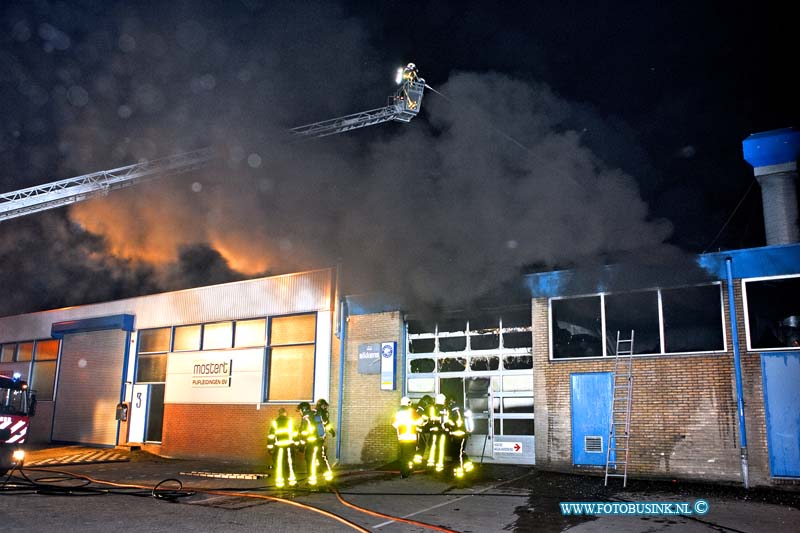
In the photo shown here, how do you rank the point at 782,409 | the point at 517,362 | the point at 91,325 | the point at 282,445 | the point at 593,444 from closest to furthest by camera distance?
1. the point at 782,409
2. the point at 282,445
3. the point at 593,444
4. the point at 517,362
5. the point at 91,325

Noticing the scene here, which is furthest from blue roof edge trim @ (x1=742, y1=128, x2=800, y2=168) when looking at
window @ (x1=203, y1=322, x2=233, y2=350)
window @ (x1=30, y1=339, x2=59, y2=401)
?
window @ (x1=30, y1=339, x2=59, y2=401)

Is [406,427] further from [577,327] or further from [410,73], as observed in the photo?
[410,73]

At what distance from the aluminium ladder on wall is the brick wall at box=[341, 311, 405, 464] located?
15.1 ft

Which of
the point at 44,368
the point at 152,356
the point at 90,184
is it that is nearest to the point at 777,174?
the point at 152,356

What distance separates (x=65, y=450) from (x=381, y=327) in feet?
37.0

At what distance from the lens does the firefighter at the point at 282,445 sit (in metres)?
10.2

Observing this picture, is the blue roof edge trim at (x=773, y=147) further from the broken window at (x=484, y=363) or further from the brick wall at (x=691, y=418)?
the broken window at (x=484, y=363)

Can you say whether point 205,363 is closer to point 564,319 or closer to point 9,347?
point 564,319

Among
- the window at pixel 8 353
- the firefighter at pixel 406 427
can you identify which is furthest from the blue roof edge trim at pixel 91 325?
the firefighter at pixel 406 427

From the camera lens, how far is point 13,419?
12.4m

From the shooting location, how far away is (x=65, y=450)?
60.1 feet

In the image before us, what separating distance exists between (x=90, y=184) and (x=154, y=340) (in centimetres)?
532

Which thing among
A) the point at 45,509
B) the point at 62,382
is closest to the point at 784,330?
the point at 45,509

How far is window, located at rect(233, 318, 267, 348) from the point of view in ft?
53.4
